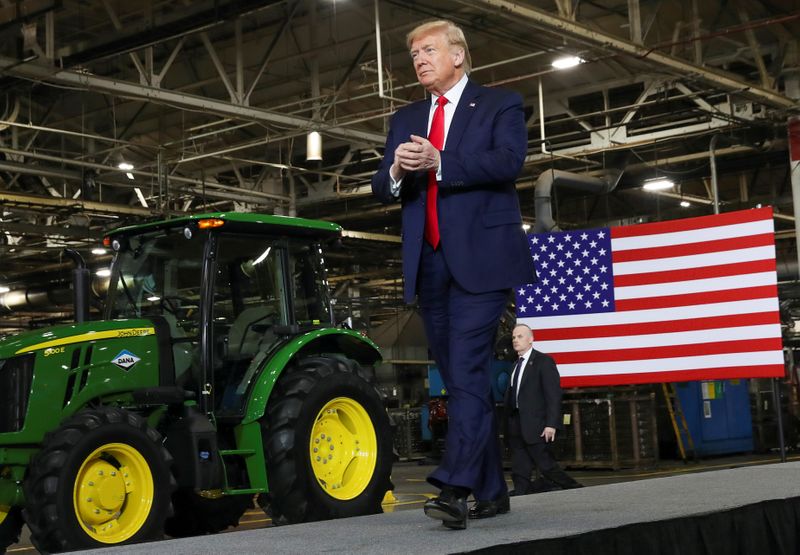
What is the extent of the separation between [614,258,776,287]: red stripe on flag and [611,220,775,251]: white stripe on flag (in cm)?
26

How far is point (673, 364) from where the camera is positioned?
34.9 ft

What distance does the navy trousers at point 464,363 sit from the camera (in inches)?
135

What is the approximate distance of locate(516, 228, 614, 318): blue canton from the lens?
432 inches

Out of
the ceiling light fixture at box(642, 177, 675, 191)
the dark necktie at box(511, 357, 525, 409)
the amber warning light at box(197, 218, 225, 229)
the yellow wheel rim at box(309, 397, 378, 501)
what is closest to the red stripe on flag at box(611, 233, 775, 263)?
the dark necktie at box(511, 357, 525, 409)

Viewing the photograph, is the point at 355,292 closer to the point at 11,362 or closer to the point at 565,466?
the point at 565,466

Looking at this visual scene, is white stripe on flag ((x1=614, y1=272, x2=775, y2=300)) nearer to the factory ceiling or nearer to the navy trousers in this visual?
the factory ceiling

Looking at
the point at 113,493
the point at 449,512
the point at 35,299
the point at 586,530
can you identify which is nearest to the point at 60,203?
the point at 35,299

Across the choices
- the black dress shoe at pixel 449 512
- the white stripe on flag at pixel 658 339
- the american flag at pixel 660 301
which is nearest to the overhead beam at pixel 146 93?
the american flag at pixel 660 301

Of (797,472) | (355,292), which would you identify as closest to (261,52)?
(797,472)

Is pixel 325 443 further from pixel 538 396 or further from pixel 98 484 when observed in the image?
pixel 538 396

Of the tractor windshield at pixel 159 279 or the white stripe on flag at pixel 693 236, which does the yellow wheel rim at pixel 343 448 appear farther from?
the white stripe on flag at pixel 693 236

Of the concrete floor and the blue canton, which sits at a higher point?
the blue canton

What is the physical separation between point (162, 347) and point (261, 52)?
35.6 feet

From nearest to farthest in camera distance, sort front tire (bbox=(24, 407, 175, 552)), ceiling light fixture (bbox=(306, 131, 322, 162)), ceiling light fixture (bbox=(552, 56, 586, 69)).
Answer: front tire (bbox=(24, 407, 175, 552)) → ceiling light fixture (bbox=(552, 56, 586, 69)) → ceiling light fixture (bbox=(306, 131, 322, 162))
